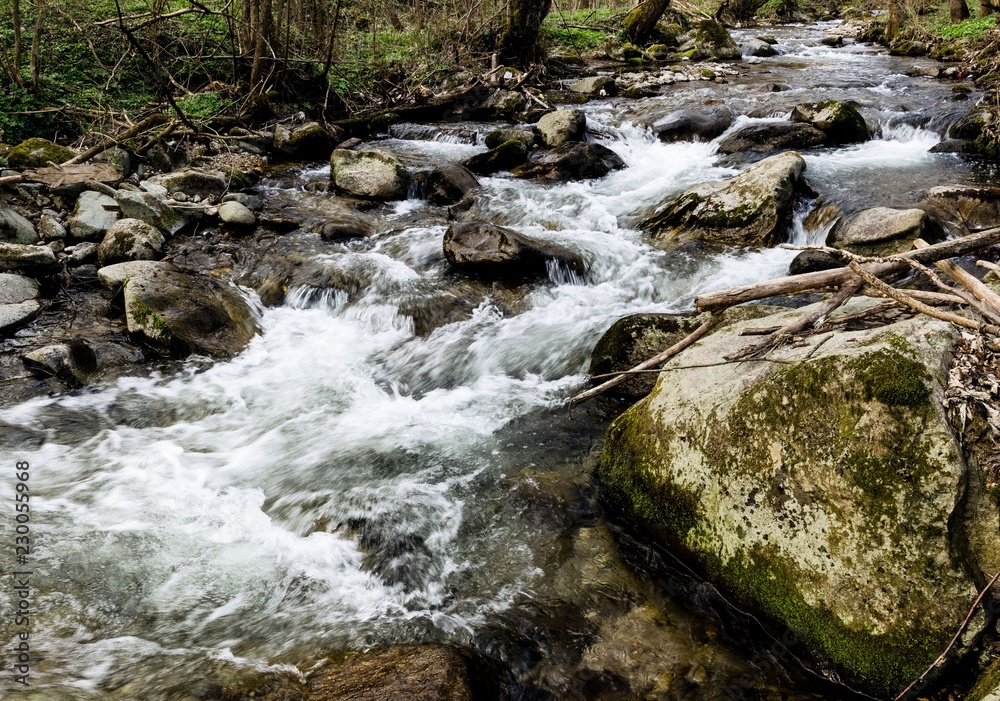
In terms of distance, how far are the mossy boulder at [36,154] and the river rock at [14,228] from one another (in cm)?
187

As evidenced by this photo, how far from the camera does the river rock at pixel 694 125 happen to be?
11.1m

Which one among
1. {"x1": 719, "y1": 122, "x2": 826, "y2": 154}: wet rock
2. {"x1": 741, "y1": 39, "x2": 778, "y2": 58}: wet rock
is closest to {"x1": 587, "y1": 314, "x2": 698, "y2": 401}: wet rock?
{"x1": 719, "y1": 122, "x2": 826, "y2": 154}: wet rock

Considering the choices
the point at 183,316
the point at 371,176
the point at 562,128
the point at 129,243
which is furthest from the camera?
the point at 562,128

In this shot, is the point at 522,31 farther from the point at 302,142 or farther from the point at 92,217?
the point at 92,217

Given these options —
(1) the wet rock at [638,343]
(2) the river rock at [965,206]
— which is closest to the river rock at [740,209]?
(2) the river rock at [965,206]

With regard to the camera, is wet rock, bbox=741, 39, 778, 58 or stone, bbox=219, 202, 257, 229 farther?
wet rock, bbox=741, 39, 778, 58

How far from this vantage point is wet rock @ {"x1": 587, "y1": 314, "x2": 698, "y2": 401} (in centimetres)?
501

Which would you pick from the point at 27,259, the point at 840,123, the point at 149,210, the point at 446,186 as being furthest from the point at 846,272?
the point at 840,123

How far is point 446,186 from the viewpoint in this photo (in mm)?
9453

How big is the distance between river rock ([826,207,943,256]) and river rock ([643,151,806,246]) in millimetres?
879

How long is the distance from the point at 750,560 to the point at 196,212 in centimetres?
809

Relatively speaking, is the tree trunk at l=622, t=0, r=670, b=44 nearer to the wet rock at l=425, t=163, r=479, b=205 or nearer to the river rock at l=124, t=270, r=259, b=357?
the wet rock at l=425, t=163, r=479, b=205

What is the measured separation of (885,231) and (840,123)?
4.74 meters

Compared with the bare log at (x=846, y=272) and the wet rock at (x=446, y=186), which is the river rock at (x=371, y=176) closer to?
the wet rock at (x=446, y=186)
